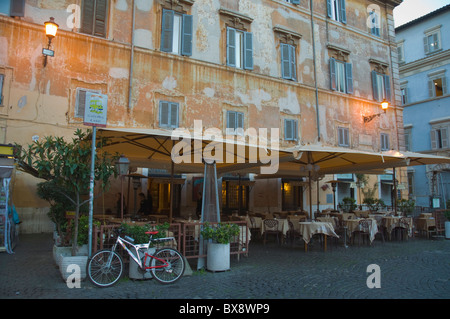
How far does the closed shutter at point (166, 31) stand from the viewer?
548 inches

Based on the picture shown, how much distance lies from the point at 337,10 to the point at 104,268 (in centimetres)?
1877

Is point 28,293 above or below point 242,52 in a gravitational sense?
below

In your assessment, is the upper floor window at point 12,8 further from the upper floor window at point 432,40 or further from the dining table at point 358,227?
the upper floor window at point 432,40

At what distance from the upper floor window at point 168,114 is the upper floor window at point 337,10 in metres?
10.9

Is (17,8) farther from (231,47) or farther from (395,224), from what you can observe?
(395,224)

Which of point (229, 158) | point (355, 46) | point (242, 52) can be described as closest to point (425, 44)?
point (355, 46)

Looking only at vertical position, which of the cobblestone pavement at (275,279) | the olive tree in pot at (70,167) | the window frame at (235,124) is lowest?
the cobblestone pavement at (275,279)

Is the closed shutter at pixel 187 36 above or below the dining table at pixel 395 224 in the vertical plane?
above

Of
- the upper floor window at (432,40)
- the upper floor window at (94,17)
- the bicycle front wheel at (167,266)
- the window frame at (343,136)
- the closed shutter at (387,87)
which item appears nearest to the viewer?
the bicycle front wheel at (167,266)

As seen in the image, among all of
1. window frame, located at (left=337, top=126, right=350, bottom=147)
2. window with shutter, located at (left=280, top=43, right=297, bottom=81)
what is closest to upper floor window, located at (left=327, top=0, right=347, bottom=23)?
window with shutter, located at (left=280, top=43, right=297, bottom=81)

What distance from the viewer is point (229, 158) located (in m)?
9.10

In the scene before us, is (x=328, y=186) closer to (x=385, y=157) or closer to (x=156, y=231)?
(x=385, y=157)

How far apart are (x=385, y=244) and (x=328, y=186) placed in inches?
338

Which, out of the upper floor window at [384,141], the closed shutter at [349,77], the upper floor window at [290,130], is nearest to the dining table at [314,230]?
the upper floor window at [290,130]
